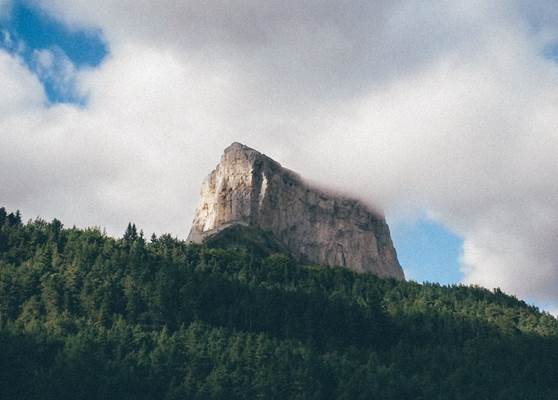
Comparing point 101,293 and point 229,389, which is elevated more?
point 101,293

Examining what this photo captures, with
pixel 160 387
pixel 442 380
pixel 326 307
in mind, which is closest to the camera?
pixel 160 387

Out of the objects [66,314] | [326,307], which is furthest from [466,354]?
[66,314]

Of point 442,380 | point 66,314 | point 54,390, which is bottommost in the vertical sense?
point 54,390

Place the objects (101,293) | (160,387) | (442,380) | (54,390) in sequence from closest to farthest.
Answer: (54,390)
(160,387)
(442,380)
(101,293)

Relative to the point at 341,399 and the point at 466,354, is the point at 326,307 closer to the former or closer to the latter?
the point at 466,354

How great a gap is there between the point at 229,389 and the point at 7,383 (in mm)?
38023

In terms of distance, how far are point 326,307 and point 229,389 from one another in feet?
199

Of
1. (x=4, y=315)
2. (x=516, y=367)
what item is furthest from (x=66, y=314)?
(x=516, y=367)

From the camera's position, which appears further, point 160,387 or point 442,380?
point 442,380

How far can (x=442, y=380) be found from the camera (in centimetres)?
15975

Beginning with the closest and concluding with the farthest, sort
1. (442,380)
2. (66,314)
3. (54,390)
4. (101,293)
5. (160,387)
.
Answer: (54,390) < (160,387) < (442,380) < (66,314) < (101,293)

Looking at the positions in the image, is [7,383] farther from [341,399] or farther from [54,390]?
[341,399]

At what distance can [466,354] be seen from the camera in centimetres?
17725

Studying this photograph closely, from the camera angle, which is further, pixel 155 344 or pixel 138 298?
pixel 138 298
